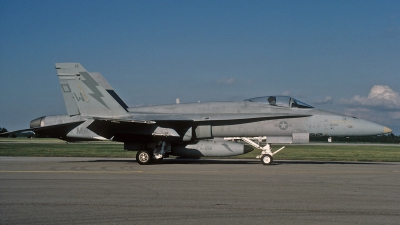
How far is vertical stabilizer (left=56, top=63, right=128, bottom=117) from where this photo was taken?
1836 cm

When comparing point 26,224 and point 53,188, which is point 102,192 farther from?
point 26,224

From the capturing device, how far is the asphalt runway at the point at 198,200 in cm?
647

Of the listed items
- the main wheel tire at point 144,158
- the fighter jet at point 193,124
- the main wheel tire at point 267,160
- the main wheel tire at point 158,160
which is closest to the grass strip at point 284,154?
the fighter jet at point 193,124

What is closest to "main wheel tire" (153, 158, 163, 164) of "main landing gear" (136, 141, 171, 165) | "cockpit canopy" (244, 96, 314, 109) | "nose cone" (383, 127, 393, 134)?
"main landing gear" (136, 141, 171, 165)

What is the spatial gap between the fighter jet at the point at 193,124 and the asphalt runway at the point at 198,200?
5.46m

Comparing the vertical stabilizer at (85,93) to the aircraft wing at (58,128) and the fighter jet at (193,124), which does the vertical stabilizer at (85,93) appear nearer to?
the fighter jet at (193,124)

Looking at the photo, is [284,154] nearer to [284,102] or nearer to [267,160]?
[284,102]

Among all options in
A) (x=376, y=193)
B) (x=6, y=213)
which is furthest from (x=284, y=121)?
(x=6, y=213)

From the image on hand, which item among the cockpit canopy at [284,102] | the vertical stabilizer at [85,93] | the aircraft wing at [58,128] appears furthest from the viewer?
the aircraft wing at [58,128]

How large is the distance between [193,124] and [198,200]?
10.0m

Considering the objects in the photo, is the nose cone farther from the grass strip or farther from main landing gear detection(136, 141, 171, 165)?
main landing gear detection(136, 141, 171, 165)

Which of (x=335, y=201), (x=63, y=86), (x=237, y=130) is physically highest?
(x=63, y=86)

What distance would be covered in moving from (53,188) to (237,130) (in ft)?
32.1

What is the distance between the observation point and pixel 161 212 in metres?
6.89
